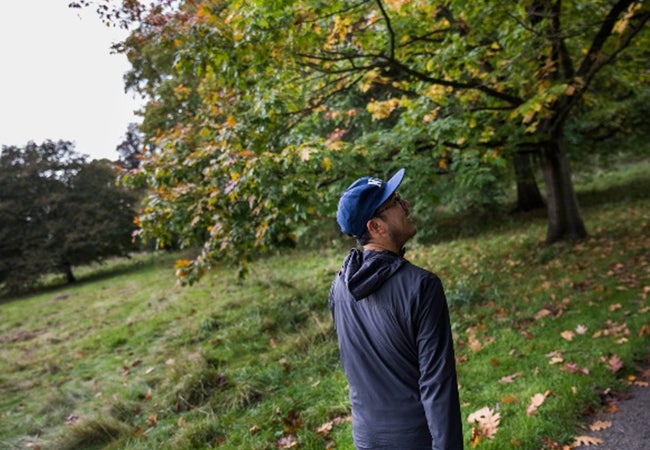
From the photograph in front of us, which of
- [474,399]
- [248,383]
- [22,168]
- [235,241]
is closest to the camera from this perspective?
[474,399]

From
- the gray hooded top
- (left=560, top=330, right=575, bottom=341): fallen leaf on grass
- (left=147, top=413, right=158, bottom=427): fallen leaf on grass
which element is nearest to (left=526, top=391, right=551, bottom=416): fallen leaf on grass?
(left=560, top=330, right=575, bottom=341): fallen leaf on grass

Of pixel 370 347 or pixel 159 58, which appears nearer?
pixel 370 347

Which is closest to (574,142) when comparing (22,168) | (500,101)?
(500,101)

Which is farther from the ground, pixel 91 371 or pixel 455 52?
pixel 455 52

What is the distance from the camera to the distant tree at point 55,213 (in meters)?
22.9

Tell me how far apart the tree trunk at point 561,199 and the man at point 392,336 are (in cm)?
868

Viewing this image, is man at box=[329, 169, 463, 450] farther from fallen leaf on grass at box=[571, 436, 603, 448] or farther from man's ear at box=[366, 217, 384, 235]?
fallen leaf on grass at box=[571, 436, 603, 448]

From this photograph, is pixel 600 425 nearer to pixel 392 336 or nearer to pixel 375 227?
pixel 392 336

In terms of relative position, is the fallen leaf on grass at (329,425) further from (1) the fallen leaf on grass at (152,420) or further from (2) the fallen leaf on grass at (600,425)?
(1) the fallen leaf on grass at (152,420)

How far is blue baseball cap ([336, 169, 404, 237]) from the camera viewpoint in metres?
1.94

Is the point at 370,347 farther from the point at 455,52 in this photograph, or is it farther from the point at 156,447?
the point at 455,52

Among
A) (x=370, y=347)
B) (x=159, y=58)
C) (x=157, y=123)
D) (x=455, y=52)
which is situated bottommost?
(x=370, y=347)

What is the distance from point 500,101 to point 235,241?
5.37 meters

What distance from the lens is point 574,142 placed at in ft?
40.2
